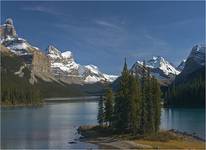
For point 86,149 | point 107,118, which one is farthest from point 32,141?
point 107,118

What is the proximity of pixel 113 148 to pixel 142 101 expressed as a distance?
21828 mm

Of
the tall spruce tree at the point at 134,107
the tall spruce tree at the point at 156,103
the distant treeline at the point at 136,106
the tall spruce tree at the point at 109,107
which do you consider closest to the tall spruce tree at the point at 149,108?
the distant treeline at the point at 136,106

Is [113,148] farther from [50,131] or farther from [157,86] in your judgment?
[50,131]

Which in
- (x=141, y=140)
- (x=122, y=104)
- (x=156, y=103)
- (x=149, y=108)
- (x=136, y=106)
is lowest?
(x=141, y=140)

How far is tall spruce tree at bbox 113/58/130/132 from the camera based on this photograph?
3884 inches

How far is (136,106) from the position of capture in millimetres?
97250

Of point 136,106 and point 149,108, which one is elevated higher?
point 136,106

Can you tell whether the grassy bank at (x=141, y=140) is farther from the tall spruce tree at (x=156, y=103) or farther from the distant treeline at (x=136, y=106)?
the tall spruce tree at (x=156, y=103)

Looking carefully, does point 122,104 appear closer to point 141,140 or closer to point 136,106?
point 136,106

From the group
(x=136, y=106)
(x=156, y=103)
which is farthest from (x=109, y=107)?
(x=136, y=106)

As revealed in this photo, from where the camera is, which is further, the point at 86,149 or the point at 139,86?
the point at 139,86

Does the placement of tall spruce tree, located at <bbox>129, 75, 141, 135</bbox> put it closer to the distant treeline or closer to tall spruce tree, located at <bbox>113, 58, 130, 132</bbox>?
the distant treeline

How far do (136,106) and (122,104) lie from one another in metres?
3.49

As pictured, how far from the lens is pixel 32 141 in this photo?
9150 cm
